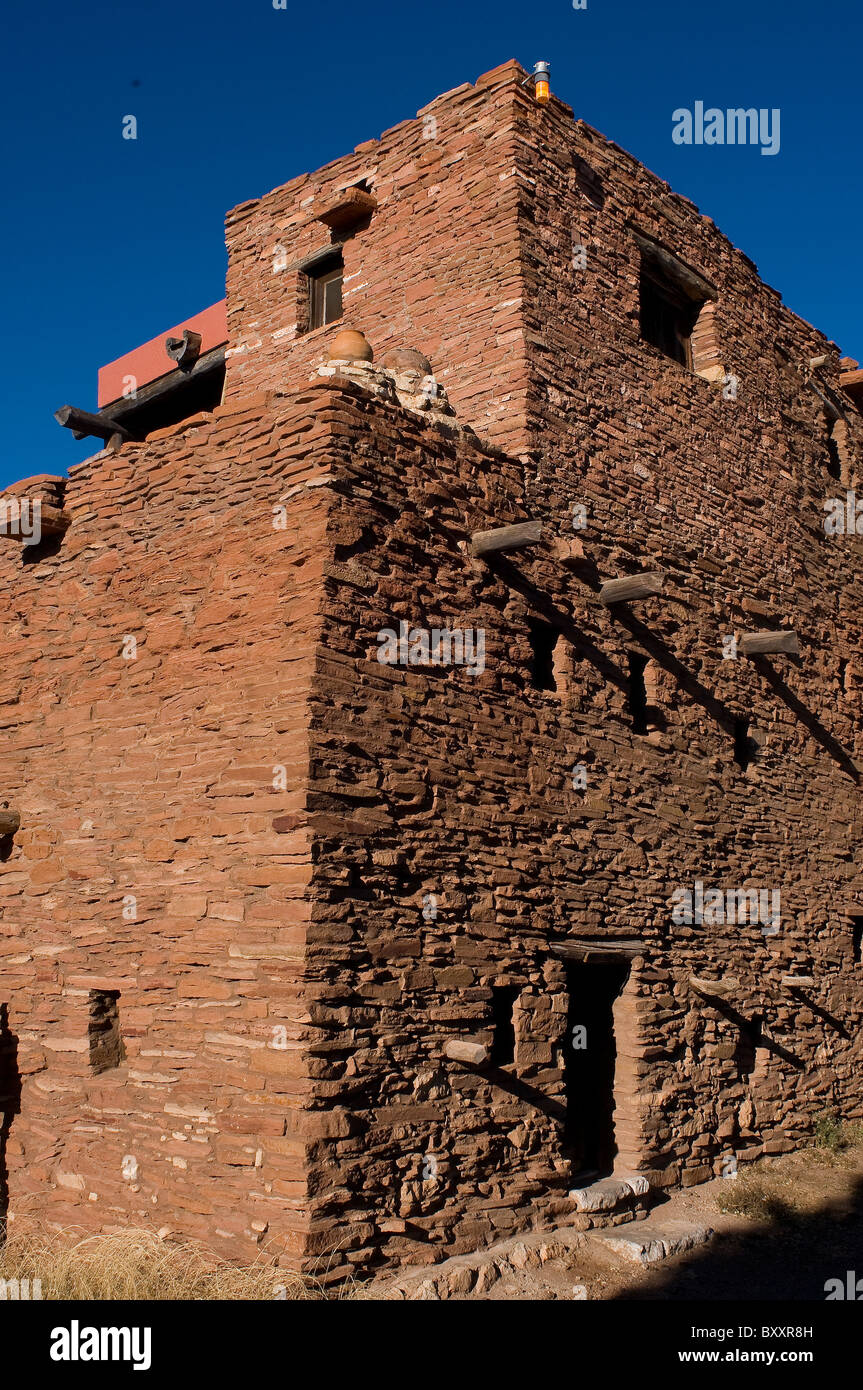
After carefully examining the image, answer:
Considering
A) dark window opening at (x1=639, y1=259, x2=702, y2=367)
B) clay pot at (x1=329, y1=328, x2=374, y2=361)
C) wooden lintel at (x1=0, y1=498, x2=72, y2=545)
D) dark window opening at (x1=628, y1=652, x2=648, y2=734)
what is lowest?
dark window opening at (x1=628, y1=652, x2=648, y2=734)

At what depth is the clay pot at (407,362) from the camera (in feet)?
28.8

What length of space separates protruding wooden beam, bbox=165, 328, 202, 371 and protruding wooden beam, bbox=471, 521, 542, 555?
7038 millimetres

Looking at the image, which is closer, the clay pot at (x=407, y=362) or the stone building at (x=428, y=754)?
the stone building at (x=428, y=754)

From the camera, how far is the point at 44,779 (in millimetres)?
8422

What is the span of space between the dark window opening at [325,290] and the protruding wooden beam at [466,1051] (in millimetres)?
7261

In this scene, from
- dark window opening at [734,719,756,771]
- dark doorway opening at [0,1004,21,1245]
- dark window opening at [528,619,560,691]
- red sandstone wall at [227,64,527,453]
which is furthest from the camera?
dark window opening at [734,719,756,771]

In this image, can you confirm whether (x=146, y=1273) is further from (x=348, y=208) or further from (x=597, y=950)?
(x=348, y=208)

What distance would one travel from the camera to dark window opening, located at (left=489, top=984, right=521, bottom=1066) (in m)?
7.70

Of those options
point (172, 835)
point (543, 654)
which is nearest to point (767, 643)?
point (543, 654)

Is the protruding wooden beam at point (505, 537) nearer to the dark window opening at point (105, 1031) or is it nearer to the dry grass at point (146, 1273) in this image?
the dark window opening at point (105, 1031)

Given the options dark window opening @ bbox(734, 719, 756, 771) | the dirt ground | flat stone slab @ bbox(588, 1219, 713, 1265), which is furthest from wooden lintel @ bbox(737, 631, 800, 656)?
flat stone slab @ bbox(588, 1219, 713, 1265)

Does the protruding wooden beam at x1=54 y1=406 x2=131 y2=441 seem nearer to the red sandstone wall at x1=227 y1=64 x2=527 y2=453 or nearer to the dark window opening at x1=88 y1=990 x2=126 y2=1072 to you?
the red sandstone wall at x1=227 y1=64 x2=527 y2=453

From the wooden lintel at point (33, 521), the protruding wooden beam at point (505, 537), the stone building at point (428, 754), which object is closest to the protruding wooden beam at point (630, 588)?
the stone building at point (428, 754)

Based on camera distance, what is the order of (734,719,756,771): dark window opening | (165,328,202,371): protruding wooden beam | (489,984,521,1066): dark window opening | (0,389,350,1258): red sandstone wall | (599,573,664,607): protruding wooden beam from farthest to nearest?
(165,328,202,371): protruding wooden beam < (734,719,756,771): dark window opening < (599,573,664,607): protruding wooden beam < (489,984,521,1066): dark window opening < (0,389,350,1258): red sandstone wall
